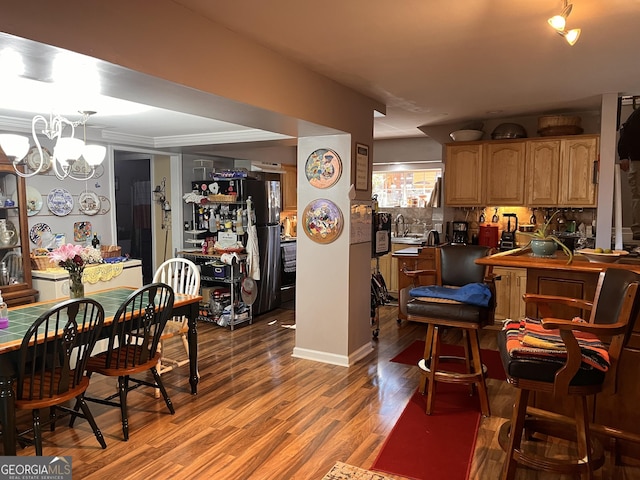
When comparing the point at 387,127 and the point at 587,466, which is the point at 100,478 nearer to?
the point at 587,466

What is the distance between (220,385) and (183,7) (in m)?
2.66

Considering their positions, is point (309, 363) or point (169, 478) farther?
point (309, 363)

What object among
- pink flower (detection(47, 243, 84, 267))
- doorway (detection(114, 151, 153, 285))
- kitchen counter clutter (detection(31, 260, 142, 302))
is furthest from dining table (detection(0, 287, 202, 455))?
doorway (detection(114, 151, 153, 285))

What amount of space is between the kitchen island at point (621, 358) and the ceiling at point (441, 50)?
1287mm

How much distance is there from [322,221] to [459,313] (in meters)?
1.55

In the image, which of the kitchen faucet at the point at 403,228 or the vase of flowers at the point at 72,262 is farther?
the kitchen faucet at the point at 403,228

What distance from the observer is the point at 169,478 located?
241 cm

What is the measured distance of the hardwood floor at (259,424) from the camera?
2.53m

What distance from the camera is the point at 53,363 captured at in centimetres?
243

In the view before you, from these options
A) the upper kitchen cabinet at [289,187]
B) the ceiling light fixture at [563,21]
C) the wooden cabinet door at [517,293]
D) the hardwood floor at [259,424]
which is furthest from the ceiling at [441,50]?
the upper kitchen cabinet at [289,187]

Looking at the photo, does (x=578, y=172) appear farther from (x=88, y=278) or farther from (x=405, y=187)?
(x=88, y=278)

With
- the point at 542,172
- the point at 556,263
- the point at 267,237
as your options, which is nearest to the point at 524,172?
the point at 542,172

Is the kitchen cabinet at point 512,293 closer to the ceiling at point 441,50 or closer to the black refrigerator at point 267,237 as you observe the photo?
the ceiling at point 441,50

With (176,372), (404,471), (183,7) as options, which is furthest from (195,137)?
(404,471)
